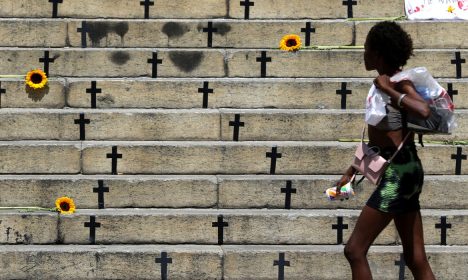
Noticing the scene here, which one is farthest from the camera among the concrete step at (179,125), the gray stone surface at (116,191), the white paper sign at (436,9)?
the white paper sign at (436,9)

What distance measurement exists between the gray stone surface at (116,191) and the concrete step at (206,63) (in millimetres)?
1378

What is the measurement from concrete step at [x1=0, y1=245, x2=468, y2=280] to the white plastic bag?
195cm

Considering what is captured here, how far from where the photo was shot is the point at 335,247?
828 centimetres

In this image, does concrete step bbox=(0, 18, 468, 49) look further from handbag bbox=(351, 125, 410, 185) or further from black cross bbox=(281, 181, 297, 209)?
handbag bbox=(351, 125, 410, 185)

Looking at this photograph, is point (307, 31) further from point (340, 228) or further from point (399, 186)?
point (399, 186)

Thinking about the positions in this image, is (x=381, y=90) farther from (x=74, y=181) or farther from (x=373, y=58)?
(x=74, y=181)

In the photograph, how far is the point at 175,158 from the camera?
345 inches

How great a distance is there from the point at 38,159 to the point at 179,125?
3.94ft

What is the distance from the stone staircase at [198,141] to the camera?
8.16 metres

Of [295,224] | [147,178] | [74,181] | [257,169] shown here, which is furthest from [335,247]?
[74,181]

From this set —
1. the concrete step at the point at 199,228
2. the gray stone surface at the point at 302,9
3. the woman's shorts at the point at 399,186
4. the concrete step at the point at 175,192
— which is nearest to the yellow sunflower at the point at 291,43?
the gray stone surface at the point at 302,9

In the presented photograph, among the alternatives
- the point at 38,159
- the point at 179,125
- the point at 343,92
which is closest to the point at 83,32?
the point at 179,125

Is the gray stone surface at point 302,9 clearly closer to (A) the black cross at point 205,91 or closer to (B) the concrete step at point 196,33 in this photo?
(B) the concrete step at point 196,33

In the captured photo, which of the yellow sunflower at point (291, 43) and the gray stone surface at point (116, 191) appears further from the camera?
the yellow sunflower at point (291, 43)
